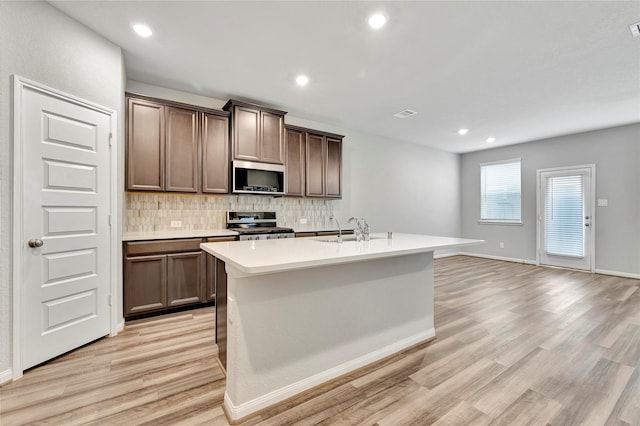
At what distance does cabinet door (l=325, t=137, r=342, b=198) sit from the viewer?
476 cm

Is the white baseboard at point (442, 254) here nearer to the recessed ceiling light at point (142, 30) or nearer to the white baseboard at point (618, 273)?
the white baseboard at point (618, 273)

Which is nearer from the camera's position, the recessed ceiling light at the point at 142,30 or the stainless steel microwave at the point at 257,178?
the recessed ceiling light at the point at 142,30

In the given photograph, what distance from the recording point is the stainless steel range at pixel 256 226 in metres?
3.66

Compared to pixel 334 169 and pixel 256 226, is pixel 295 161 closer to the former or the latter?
pixel 334 169

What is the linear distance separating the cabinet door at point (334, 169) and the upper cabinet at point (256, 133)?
3.04 ft

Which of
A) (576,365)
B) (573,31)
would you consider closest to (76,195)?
(576,365)

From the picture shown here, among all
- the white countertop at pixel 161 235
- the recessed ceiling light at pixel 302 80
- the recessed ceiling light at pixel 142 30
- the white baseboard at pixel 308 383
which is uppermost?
the recessed ceiling light at pixel 142 30

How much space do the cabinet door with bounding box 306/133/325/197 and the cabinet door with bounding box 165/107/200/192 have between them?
1.68 metres

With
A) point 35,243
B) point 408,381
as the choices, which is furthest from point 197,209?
point 408,381

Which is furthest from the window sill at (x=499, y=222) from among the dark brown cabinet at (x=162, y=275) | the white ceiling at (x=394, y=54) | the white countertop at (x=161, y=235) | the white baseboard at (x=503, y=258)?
the dark brown cabinet at (x=162, y=275)

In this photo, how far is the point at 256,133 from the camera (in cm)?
390

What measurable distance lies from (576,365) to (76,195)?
14.0 feet

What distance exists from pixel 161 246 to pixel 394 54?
3.13 m

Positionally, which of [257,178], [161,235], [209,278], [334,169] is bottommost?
[209,278]
